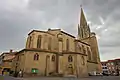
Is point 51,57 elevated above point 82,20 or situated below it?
below

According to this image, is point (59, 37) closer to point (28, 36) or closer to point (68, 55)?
point (68, 55)

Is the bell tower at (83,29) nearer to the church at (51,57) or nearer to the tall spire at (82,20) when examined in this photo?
the tall spire at (82,20)

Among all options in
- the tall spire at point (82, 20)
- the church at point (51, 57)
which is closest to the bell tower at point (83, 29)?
the tall spire at point (82, 20)

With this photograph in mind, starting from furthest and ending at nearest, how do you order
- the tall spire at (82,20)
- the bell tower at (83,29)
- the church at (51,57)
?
the tall spire at (82,20), the bell tower at (83,29), the church at (51,57)

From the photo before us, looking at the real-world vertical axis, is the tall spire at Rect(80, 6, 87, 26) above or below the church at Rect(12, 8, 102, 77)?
above

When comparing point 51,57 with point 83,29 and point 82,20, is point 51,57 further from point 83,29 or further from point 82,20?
point 82,20

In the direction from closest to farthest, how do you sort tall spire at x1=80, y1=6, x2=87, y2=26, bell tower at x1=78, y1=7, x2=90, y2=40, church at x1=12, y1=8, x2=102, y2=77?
church at x1=12, y1=8, x2=102, y2=77, bell tower at x1=78, y1=7, x2=90, y2=40, tall spire at x1=80, y1=6, x2=87, y2=26

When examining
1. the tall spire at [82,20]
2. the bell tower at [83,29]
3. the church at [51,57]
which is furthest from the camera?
the tall spire at [82,20]

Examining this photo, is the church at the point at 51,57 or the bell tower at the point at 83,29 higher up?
the bell tower at the point at 83,29

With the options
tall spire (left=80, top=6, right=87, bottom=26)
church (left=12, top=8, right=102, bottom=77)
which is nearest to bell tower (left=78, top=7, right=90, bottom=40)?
tall spire (left=80, top=6, right=87, bottom=26)

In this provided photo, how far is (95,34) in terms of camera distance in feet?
214

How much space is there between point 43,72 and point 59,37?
14480mm

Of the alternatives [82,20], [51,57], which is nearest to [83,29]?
[82,20]

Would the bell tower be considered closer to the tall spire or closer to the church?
the tall spire
